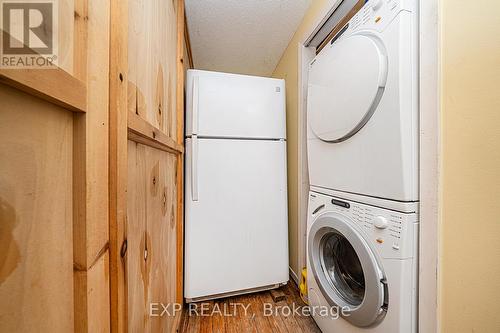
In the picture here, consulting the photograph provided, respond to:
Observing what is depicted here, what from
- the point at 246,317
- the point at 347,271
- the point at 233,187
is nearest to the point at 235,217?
the point at 233,187

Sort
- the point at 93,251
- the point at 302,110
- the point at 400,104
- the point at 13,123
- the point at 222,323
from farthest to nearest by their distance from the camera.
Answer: the point at 302,110 → the point at 222,323 → the point at 400,104 → the point at 93,251 → the point at 13,123

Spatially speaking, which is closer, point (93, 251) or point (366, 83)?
point (93, 251)

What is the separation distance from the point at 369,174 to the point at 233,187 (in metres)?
0.86

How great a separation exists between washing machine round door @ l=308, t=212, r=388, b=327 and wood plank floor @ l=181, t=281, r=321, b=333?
0.39m

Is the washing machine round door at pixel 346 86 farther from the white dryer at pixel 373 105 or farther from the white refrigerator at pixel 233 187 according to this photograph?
the white refrigerator at pixel 233 187

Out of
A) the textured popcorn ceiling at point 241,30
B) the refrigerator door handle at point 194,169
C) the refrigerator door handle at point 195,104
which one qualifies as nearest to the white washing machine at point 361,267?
the refrigerator door handle at point 194,169

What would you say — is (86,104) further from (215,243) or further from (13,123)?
(215,243)

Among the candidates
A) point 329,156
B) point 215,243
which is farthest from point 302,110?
point 215,243

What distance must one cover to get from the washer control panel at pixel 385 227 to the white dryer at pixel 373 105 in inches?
2.4

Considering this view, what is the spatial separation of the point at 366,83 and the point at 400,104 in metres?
0.17

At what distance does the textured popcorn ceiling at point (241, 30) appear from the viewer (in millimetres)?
1293

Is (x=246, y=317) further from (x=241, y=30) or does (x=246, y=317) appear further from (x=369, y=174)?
(x=241, y=30)

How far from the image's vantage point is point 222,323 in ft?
3.95

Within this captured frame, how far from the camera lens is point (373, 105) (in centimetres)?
75
